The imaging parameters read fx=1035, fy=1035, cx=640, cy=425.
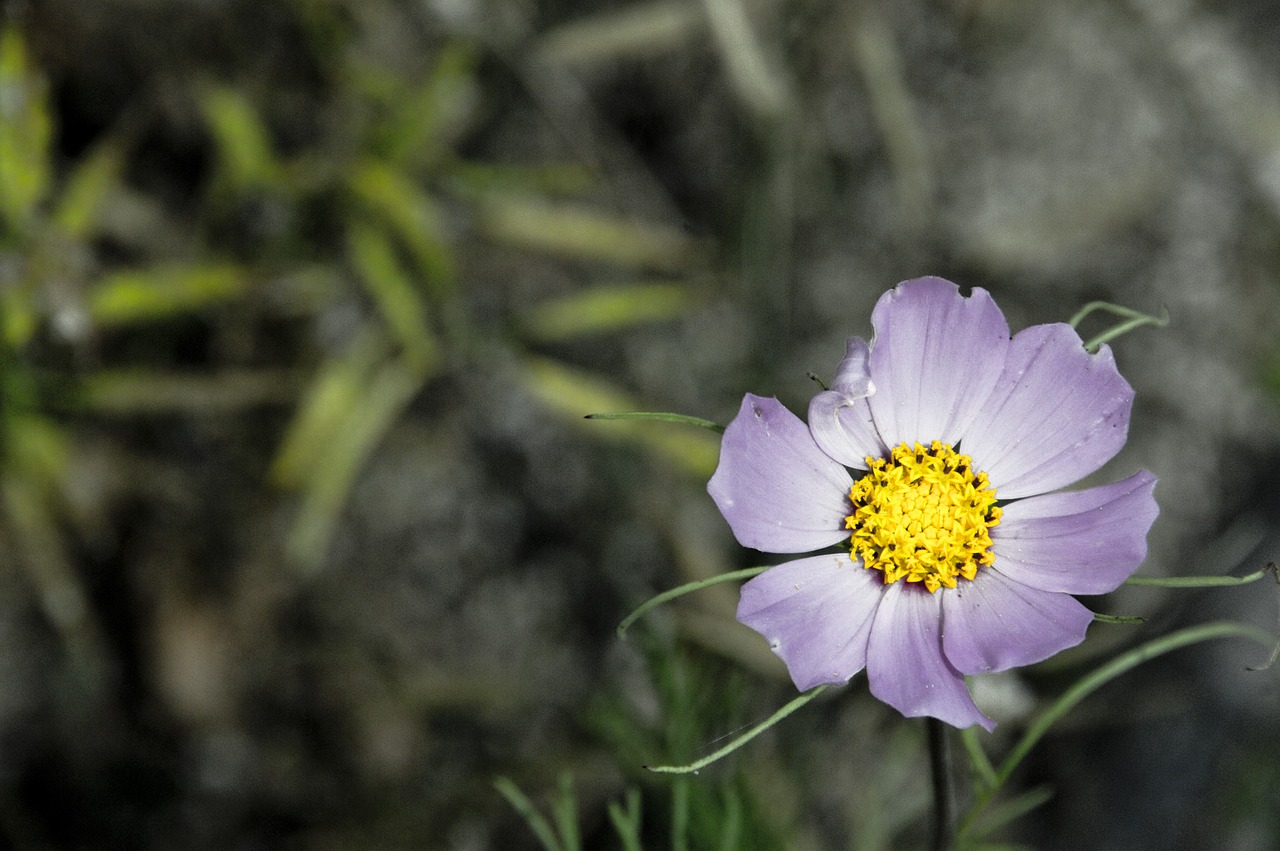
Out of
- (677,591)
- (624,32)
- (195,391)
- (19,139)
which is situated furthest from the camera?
(624,32)

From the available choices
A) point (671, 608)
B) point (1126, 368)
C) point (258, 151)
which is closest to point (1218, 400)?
point (1126, 368)

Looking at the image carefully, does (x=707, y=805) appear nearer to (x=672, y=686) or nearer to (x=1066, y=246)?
(x=672, y=686)

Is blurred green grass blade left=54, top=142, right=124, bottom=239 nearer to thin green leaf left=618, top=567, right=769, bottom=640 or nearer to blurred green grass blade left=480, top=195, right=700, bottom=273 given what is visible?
blurred green grass blade left=480, top=195, right=700, bottom=273

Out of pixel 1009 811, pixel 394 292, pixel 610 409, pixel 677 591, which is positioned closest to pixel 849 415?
pixel 677 591

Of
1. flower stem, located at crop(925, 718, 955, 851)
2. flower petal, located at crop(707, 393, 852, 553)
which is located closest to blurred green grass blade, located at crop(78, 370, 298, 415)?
flower petal, located at crop(707, 393, 852, 553)

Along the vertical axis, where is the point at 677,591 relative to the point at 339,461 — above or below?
above

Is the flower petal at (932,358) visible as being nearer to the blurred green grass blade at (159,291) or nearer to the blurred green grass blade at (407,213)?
the blurred green grass blade at (407,213)

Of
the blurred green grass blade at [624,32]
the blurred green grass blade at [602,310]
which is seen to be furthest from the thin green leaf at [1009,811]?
the blurred green grass blade at [624,32]

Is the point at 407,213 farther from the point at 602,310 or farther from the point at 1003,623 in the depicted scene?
the point at 1003,623
